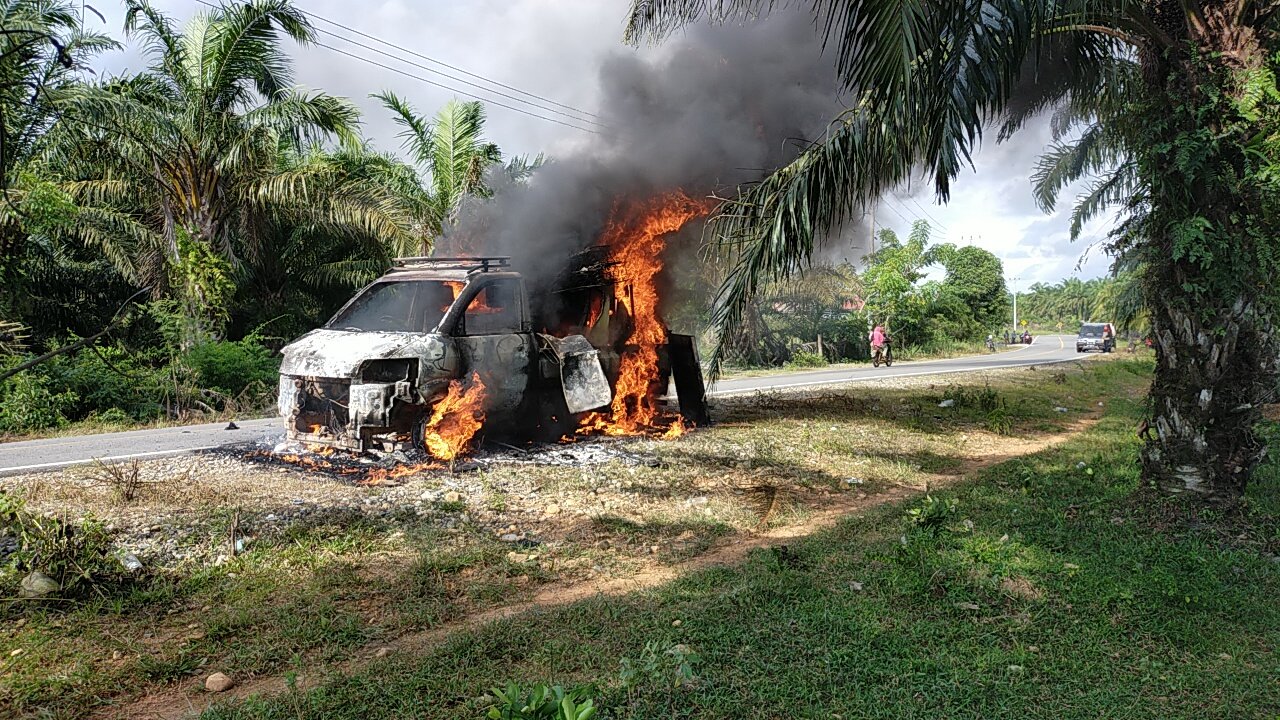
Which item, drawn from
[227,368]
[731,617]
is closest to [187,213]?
[227,368]

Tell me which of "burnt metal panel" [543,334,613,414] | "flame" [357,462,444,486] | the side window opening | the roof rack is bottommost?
"flame" [357,462,444,486]

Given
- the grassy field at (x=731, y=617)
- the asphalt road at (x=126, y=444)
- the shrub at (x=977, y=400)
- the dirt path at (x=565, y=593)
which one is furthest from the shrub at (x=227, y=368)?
the shrub at (x=977, y=400)

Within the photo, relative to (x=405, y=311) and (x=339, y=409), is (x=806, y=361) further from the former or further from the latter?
(x=339, y=409)

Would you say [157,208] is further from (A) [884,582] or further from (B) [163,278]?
(A) [884,582]

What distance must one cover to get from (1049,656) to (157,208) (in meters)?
15.3

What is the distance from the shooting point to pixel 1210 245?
4.85 meters

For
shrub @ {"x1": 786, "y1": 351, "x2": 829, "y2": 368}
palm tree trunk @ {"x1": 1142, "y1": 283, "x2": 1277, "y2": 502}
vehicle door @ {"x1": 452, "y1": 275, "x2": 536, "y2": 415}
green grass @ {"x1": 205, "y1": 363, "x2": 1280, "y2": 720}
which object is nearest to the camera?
green grass @ {"x1": 205, "y1": 363, "x2": 1280, "y2": 720}

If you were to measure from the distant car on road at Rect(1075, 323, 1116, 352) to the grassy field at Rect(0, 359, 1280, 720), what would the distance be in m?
35.3

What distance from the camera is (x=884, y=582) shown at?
430 centimetres

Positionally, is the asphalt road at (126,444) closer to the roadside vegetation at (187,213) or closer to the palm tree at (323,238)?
the roadside vegetation at (187,213)

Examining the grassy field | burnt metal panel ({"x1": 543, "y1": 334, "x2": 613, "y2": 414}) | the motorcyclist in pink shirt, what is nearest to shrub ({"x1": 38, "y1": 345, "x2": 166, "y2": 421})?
burnt metal panel ({"x1": 543, "y1": 334, "x2": 613, "y2": 414})

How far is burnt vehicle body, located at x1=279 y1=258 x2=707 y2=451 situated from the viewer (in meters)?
6.59

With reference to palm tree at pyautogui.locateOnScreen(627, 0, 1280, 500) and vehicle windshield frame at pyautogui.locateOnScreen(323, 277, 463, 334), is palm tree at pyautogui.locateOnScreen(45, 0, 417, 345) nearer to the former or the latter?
vehicle windshield frame at pyautogui.locateOnScreen(323, 277, 463, 334)

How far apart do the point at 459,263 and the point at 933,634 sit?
6.08 metres
